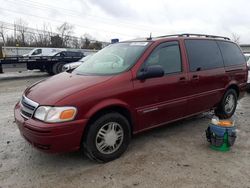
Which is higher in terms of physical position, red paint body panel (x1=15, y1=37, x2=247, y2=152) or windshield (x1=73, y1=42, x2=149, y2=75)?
windshield (x1=73, y1=42, x2=149, y2=75)

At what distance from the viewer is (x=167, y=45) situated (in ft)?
13.8

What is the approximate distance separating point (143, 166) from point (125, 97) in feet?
3.18

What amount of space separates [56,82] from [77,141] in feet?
3.34

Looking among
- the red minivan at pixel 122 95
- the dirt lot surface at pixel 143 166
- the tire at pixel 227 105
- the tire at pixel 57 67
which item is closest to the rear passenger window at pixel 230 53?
the red minivan at pixel 122 95

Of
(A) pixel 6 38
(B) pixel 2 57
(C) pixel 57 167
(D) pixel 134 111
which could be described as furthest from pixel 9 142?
(A) pixel 6 38

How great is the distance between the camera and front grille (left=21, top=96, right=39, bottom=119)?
10.4 feet

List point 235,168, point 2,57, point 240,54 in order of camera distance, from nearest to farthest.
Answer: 1. point 235,168
2. point 240,54
3. point 2,57

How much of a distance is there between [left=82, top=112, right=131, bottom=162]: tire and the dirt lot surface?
13 centimetres

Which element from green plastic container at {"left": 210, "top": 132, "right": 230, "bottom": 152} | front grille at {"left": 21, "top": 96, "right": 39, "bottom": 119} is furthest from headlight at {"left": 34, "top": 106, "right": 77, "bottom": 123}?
Answer: green plastic container at {"left": 210, "top": 132, "right": 230, "bottom": 152}

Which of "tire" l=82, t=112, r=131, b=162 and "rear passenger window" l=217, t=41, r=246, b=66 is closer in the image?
"tire" l=82, t=112, r=131, b=162

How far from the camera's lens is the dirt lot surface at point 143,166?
3.04 m

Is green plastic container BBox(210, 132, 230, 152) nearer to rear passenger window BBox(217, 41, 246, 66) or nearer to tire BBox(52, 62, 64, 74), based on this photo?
rear passenger window BBox(217, 41, 246, 66)

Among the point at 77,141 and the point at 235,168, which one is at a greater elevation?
the point at 77,141

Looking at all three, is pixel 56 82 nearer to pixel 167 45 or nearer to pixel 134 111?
pixel 134 111
